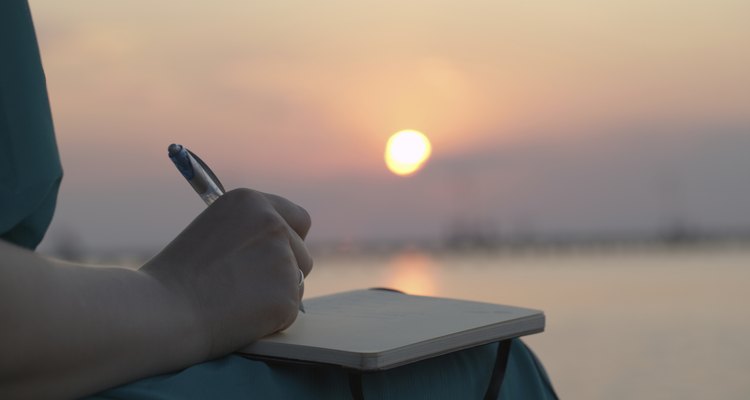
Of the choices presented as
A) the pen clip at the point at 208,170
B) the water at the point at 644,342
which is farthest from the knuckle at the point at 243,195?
the water at the point at 644,342

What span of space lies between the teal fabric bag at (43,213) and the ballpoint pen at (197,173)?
0.33 ft

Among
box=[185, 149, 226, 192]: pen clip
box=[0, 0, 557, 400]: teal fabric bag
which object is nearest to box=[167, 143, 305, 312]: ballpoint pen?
box=[185, 149, 226, 192]: pen clip

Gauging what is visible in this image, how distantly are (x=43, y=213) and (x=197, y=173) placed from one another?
0.22m

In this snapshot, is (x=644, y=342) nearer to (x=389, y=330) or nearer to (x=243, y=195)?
(x=389, y=330)

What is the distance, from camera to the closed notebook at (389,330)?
2.32 feet

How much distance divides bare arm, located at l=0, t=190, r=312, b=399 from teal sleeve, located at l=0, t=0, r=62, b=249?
0.16 ft

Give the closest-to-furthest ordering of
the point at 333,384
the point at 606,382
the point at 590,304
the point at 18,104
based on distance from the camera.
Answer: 1. the point at 18,104
2. the point at 333,384
3. the point at 606,382
4. the point at 590,304

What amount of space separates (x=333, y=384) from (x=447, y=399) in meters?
0.12

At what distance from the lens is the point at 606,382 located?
349cm

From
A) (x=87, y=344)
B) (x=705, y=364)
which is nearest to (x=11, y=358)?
(x=87, y=344)

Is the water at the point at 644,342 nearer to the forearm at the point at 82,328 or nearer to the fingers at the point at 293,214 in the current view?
the fingers at the point at 293,214

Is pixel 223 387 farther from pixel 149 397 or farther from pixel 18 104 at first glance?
pixel 18 104

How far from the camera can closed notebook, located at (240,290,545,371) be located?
0.71 meters

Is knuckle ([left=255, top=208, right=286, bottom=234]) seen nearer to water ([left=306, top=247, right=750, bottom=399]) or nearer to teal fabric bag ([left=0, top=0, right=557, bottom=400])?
teal fabric bag ([left=0, top=0, right=557, bottom=400])
